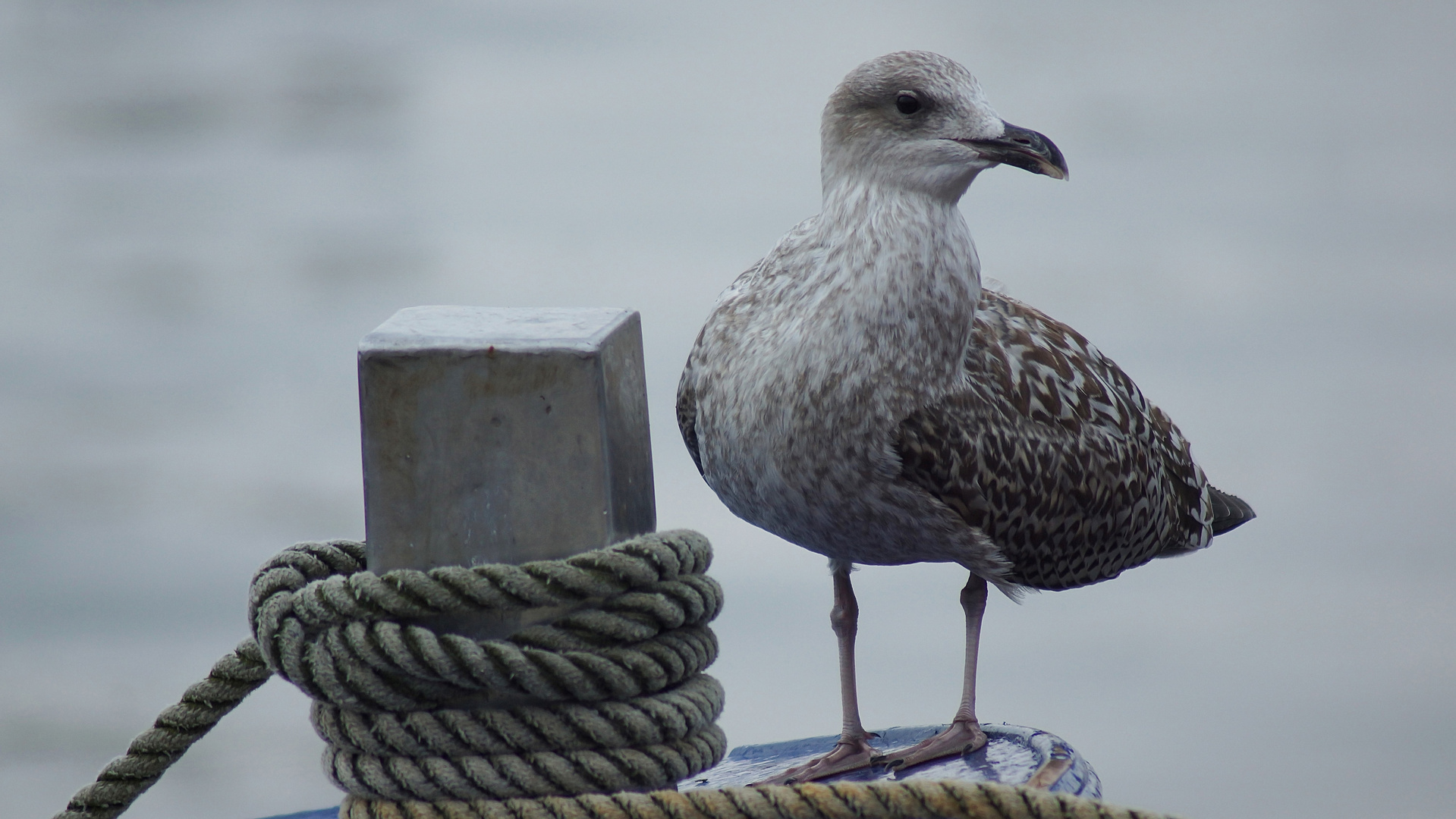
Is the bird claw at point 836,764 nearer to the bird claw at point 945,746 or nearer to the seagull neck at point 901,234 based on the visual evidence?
the bird claw at point 945,746

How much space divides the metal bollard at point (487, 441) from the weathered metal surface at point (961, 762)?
0.74m

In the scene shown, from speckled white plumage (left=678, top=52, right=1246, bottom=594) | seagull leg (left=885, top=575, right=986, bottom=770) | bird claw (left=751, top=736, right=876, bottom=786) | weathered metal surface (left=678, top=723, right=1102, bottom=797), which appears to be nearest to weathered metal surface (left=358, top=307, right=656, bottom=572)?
speckled white plumage (left=678, top=52, right=1246, bottom=594)

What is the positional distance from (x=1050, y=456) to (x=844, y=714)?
24.3 inches

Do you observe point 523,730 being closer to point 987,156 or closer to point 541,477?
point 541,477

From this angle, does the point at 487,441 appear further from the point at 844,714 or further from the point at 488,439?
the point at 844,714

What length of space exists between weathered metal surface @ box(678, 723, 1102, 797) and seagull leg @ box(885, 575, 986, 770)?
0.04 feet

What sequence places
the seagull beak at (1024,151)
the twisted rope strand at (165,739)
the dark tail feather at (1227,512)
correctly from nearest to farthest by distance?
the twisted rope strand at (165,739) → the seagull beak at (1024,151) → the dark tail feather at (1227,512)

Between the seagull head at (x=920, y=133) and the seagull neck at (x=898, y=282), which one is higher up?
the seagull head at (x=920, y=133)

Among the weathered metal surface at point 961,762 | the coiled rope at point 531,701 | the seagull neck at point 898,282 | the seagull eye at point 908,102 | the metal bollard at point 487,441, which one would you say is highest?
the seagull eye at point 908,102

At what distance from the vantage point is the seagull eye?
7.61ft

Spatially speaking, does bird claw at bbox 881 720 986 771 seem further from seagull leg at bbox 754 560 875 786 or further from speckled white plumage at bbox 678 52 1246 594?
speckled white plumage at bbox 678 52 1246 594

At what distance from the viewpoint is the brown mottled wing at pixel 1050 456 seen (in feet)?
7.97

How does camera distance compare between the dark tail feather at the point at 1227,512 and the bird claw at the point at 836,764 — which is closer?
the bird claw at the point at 836,764

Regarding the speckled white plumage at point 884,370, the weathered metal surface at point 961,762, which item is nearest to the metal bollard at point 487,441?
the speckled white plumage at point 884,370
